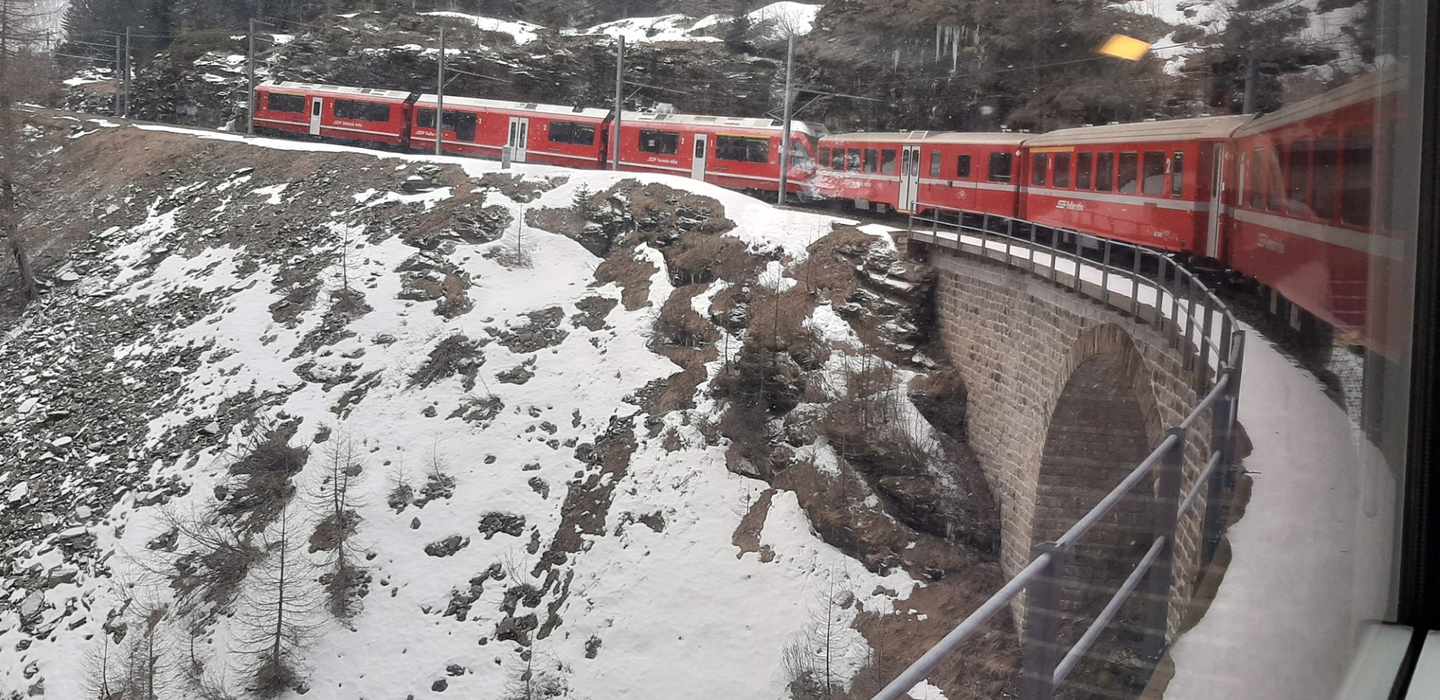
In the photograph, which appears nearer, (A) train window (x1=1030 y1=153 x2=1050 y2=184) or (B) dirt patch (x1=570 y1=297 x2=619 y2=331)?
(A) train window (x1=1030 y1=153 x2=1050 y2=184)

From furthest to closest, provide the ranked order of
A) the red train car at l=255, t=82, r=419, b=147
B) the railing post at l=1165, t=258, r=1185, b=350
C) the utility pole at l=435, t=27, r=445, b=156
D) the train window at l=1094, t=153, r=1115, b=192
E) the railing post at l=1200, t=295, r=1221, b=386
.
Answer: the red train car at l=255, t=82, r=419, b=147
the utility pole at l=435, t=27, r=445, b=156
the train window at l=1094, t=153, r=1115, b=192
the railing post at l=1165, t=258, r=1185, b=350
the railing post at l=1200, t=295, r=1221, b=386

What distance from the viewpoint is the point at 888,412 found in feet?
38.2

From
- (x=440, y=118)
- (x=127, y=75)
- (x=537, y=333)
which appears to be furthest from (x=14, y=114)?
(x=127, y=75)

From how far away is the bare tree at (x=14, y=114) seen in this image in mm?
12672

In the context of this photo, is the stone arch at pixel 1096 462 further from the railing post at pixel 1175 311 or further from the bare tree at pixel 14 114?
the bare tree at pixel 14 114

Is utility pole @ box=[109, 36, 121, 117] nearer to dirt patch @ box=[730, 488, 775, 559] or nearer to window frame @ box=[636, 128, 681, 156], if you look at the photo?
window frame @ box=[636, 128, 681, 156]

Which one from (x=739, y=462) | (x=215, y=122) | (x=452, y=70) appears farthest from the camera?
(x=215, y=122)

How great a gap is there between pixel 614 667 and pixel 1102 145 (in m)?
5.71

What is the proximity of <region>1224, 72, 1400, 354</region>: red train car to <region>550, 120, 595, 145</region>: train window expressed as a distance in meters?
18.8

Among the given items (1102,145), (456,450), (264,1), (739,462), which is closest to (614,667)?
(739,462)

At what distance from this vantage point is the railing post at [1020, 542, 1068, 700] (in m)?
1.32

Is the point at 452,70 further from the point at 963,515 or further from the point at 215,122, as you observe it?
the point at 963,515

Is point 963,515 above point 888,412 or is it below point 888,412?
below

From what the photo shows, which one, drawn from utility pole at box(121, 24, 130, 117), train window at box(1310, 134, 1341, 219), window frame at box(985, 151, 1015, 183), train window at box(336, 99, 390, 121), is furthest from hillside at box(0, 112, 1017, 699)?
utility pole at box(121, 24, 130, 117)
